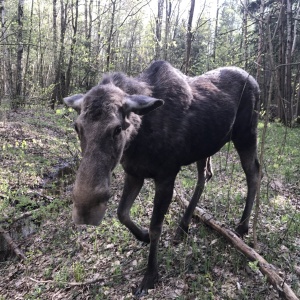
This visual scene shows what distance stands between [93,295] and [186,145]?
2.24 meters

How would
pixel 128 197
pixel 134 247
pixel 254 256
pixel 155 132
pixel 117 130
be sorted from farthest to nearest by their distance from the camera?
pixel 134 247 → pixel 128 197 → pixel 254 256 → pixel 155 132 → pixel 117 130

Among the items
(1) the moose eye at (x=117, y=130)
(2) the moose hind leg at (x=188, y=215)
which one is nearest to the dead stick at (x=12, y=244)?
(2) the moose hind leg at (x=188, y=215)

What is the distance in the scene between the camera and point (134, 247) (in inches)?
189

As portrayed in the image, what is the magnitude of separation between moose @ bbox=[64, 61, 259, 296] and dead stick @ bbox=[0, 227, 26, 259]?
2367 millimetres

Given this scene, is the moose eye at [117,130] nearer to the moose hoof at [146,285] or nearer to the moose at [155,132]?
the moose at [155,132]

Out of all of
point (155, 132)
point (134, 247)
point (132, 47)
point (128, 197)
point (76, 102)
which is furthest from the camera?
→ point (132, 47)

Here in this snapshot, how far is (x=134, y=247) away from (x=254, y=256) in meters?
1.84

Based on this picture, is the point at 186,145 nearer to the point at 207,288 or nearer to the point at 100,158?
the point at 100,158

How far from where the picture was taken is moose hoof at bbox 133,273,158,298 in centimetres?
378

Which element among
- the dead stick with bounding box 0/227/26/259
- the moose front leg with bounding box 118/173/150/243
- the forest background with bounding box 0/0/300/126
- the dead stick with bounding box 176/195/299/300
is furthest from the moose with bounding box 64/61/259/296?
the dead stick with bounding box 0/227/26/259

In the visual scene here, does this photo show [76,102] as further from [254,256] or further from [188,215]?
[254,256]

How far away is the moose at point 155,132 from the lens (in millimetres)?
2770

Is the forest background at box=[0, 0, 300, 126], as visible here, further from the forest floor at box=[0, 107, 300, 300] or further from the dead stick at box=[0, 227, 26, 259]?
the dead stick at box=[0, 227, 26, 259]

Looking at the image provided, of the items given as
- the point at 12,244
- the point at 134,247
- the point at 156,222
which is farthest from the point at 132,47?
the point at 156,222
